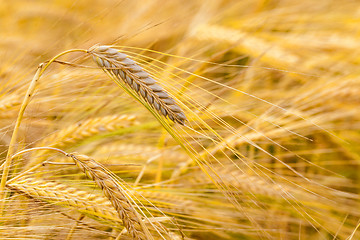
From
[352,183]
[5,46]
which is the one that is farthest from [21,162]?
[352,183]

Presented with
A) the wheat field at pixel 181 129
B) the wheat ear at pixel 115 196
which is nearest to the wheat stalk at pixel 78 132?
the wheat field at pixel 181 129

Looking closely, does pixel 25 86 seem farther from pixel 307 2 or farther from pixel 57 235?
pixel 307 2

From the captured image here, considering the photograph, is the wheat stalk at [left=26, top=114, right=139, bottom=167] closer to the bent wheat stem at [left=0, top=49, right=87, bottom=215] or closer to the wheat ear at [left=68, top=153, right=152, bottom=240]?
the bent wheat stem at [left=0, top=49, right=87, bottom=215]

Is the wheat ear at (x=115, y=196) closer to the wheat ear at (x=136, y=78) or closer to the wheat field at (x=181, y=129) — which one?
the wheat field at (x=181, y=129)

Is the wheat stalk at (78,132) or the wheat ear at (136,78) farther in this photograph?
the wheat stalk at (78,132)

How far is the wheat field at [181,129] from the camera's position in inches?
27.6

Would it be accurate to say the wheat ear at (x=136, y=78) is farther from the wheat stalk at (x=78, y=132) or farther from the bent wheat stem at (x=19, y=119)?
the wheat stalk at (x=78, y=132)

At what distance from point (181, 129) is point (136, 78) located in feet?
0.48

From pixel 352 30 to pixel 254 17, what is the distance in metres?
0.36

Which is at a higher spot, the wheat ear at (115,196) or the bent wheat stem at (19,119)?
the bent wheat stem at (19,119)

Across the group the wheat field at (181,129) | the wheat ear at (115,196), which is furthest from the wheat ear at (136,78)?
the wheat ear at (115,196)

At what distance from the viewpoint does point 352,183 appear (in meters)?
1.19

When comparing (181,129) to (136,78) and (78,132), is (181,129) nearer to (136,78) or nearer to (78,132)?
(136,78)

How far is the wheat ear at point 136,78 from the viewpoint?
Result: 0.66 meters
